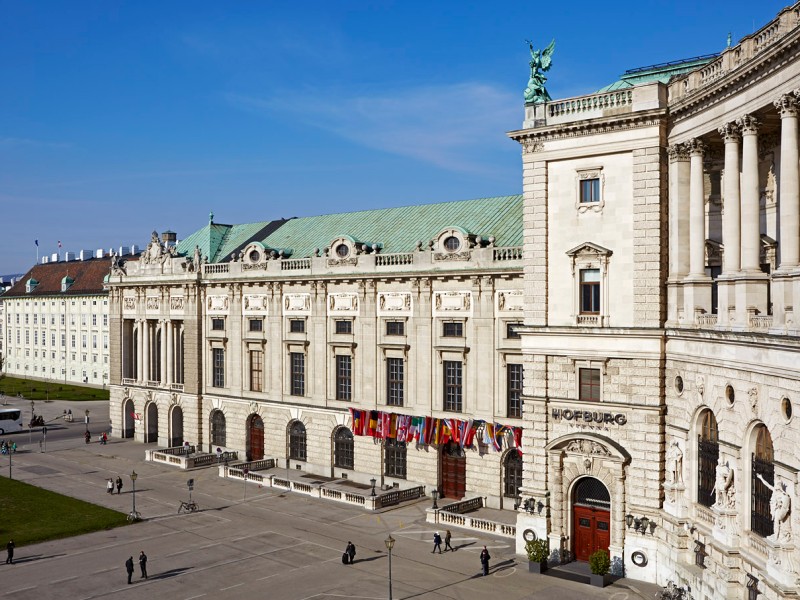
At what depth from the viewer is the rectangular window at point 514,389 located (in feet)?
196

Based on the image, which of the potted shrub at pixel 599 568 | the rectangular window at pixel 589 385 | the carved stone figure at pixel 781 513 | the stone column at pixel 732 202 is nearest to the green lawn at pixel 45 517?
the potted shrub at pixel 599 568

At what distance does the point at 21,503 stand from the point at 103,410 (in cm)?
5910

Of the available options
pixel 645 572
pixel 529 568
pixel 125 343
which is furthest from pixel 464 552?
pixel 125 343

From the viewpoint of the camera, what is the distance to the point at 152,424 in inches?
3593

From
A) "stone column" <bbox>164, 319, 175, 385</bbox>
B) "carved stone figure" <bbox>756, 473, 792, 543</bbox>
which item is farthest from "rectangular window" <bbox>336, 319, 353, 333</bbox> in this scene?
"carved stone figure" <bbox>756, 473, 792, 543</bbox>

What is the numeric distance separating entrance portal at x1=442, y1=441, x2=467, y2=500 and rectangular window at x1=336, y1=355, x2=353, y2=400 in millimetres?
10859

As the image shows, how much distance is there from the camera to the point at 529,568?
1817 inches

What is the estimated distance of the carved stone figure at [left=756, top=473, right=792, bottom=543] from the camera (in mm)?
31484

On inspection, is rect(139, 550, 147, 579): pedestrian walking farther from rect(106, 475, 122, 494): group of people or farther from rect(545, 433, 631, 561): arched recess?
rect(545, 433, 631, 561): arched recess

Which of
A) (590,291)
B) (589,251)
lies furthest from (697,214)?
(590,291)

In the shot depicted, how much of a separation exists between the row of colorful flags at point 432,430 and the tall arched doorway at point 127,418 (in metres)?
36.8

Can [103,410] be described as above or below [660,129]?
below

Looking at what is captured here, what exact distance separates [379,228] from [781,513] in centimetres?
4852

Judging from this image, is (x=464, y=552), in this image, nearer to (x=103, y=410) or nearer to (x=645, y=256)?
(x=645, y=256)
